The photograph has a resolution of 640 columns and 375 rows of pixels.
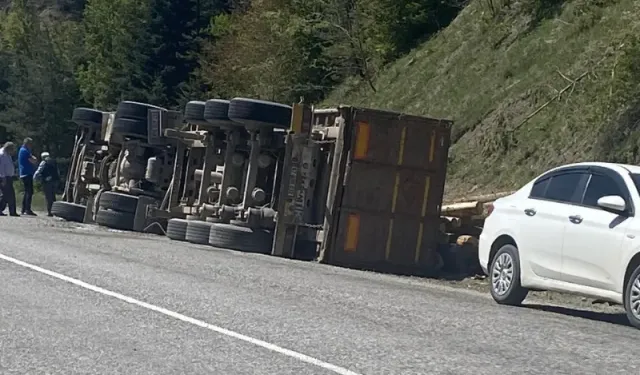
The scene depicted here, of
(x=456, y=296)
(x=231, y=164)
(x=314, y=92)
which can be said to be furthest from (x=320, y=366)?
(x=314, y=92)

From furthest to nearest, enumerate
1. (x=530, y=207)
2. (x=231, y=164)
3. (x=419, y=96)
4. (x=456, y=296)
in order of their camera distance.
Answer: (x=419, y=96), (x=231, y=164), (x=456, y=296), (x=530, y=207)

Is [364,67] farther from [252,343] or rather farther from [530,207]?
[252,343]

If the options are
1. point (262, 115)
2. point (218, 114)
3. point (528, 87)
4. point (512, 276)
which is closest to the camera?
point (512, 276)

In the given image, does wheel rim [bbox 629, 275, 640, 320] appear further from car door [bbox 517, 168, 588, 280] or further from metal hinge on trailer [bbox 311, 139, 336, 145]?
metal hinge on trailer [bbox 311, 139, 336, 145]

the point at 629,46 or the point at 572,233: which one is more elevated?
the point at 629,46

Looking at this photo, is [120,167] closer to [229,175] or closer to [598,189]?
[229,175]

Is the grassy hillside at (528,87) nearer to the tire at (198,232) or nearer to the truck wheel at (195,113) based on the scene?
the truck wheel at (195,113)

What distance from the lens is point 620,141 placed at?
22.5m

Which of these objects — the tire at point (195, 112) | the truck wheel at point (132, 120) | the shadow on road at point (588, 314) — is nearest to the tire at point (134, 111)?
the truck wheel at point (132, 120)

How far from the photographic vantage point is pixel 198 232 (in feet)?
66.1

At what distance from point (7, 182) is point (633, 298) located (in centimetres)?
1908

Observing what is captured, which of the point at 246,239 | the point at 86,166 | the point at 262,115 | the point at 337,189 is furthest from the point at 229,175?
the point at 86,166

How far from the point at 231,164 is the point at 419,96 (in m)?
15.7

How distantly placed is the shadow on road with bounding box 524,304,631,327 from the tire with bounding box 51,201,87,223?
13442 mm
